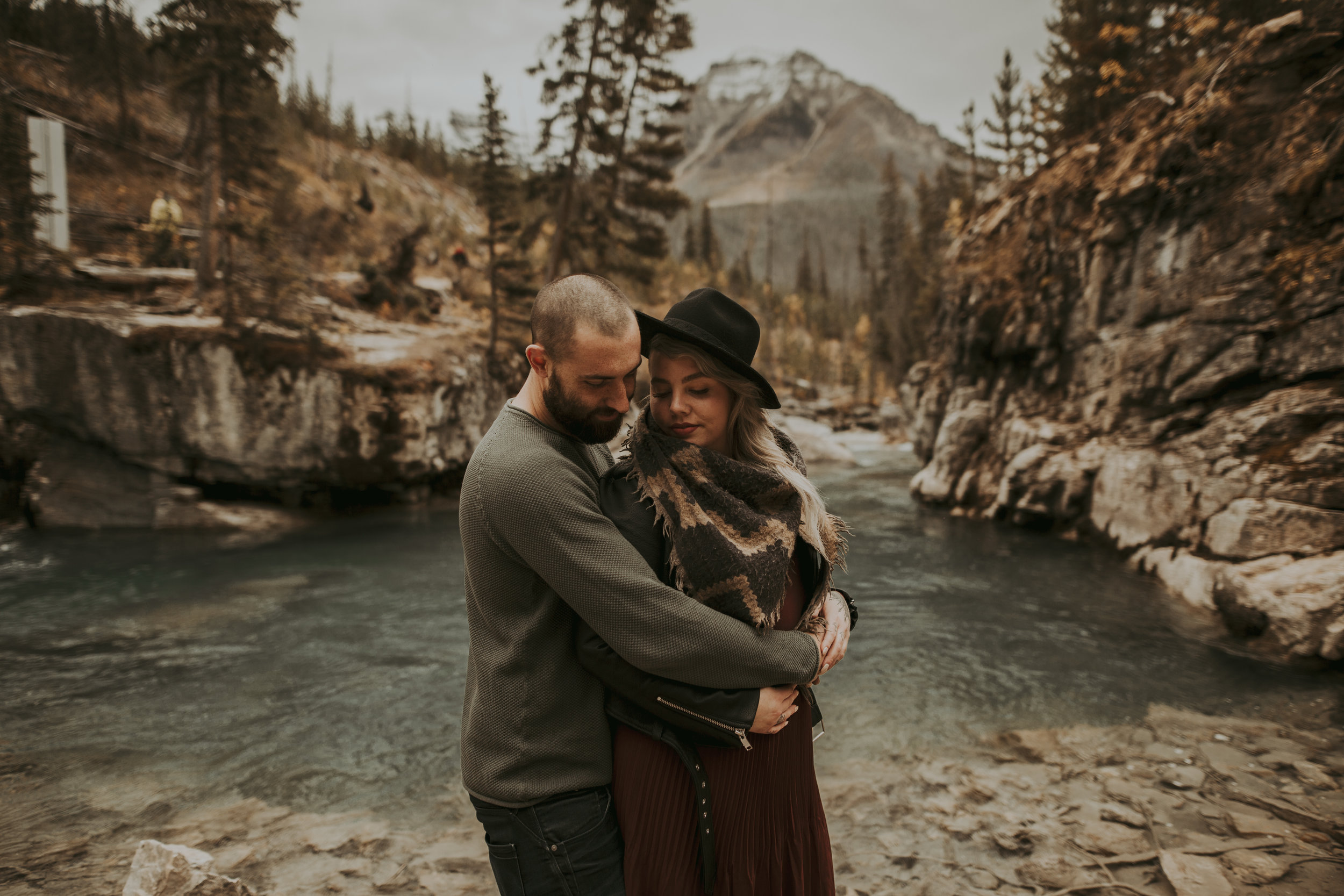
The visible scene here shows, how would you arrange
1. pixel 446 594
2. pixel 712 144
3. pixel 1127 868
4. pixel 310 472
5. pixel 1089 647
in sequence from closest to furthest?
1. pixel 1127 868
2. pixel 1089 647
3. pixel 446 594
4. pixel 310 472
5. pixel 712 144

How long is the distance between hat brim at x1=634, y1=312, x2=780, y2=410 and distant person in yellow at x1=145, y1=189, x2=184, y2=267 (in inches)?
838

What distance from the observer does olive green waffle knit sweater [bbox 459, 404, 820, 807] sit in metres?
1.63

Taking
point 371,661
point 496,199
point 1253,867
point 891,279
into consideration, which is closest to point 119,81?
point 496,199

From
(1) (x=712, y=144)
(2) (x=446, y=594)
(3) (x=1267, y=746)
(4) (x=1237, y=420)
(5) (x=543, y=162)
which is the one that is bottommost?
(2) (x=446, y=594)

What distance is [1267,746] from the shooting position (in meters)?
5.19

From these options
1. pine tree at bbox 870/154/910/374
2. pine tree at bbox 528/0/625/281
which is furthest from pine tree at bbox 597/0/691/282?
pine tree at bbox 870/154/910/374

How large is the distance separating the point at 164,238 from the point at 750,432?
21581mm

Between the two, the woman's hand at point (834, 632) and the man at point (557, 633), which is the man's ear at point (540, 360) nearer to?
the man at point (557, 633)

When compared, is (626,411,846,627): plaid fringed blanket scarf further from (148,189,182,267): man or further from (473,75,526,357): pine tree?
(148,189,182,267): man

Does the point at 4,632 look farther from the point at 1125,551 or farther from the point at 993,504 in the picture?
the point at 993,504

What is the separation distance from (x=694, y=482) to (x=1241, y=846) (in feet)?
14.5

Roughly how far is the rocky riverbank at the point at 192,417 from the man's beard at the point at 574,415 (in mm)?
15255

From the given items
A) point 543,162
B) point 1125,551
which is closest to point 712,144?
point 543,162

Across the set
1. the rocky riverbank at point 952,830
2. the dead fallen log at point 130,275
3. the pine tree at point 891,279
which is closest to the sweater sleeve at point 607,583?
the rocky riverbank at point 952,830
